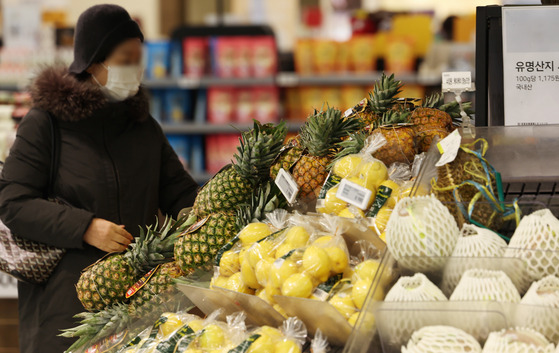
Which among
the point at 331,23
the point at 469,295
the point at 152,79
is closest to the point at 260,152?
the point at 469,295

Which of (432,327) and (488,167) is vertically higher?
(488,167)

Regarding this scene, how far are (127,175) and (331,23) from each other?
6431 mm

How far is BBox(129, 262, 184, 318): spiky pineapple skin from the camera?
6.00 feet

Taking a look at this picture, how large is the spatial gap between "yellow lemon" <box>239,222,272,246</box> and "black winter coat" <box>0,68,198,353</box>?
115cm

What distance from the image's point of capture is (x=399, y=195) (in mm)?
1591

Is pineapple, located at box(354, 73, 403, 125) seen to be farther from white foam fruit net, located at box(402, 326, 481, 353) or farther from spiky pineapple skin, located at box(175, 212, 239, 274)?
white foam fruit net, located at box(402, 326, 481, 353)

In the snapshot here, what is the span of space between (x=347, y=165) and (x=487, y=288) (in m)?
0.63

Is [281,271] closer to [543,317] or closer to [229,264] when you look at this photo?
[229,264]

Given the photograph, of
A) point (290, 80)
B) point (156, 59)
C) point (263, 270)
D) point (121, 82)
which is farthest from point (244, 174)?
point (156, 59)

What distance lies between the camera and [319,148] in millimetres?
1879

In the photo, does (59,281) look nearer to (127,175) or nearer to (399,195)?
(127,175)

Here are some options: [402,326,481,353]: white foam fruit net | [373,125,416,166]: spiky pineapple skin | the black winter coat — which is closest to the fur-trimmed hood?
the black winter coat

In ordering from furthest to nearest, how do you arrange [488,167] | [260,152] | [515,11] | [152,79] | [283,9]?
1. [283,9]
2. [152,79]
3. [260,152]
4. [515,11]
5. [488,167]

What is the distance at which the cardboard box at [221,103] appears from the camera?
6203mm
